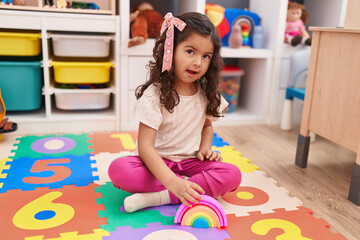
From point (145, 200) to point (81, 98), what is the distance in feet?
3.07

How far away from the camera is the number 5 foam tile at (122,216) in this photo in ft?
3.19

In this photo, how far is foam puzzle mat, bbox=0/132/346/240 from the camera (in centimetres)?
94

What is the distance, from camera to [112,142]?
64.9 inches

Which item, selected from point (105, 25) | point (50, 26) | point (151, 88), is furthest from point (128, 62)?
point (151, 88)

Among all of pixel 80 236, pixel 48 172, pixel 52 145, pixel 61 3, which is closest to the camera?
pixel 80 236

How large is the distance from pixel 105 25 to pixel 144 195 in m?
0.97

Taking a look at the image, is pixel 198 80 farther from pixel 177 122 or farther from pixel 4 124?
pixel 4 124

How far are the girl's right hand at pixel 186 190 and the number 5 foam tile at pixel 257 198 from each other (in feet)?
0.57

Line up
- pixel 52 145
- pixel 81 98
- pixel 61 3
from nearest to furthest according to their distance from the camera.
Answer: pixel 52 145 < pixel 61 3 < pixel 81 98

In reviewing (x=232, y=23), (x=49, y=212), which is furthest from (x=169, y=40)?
(x=232, y=23)

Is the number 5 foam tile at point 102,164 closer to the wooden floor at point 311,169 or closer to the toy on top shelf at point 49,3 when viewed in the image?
the wooden floor at point 311,169

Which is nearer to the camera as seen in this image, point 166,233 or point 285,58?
point 166,233

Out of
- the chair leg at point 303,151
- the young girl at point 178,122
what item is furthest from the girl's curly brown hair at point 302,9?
the young girl at point 178,122

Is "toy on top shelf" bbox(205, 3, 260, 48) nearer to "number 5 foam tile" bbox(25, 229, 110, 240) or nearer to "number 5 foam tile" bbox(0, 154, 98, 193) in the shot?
"number 5 foam tile" bbox(0, 154, 98, 193)
